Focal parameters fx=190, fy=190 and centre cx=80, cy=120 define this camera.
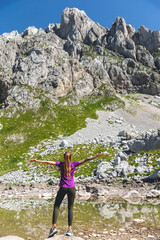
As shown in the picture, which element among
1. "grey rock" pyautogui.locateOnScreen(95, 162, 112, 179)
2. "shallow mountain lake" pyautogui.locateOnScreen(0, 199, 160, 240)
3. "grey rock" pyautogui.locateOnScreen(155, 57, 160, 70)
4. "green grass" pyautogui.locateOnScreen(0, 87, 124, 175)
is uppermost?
"grey rock" pyautogui.locateOnScreen(155, 57, 160, 70)

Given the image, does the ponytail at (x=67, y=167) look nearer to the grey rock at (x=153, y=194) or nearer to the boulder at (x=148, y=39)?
the grey rock at (x=153, y=194)

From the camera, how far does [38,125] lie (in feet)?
234

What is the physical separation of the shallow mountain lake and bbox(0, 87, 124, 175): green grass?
3178 cm

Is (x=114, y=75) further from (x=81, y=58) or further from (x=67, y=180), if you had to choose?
(x=67, y=180)

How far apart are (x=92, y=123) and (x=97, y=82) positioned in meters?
44.6

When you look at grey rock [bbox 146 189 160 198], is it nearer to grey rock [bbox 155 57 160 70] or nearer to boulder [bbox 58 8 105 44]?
grey rock [bbox 155 57 160 70]

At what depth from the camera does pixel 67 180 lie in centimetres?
901

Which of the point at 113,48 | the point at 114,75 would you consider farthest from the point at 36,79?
the point at 113,48

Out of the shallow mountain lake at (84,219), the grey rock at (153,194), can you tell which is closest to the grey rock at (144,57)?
the grey rock at (153,194)

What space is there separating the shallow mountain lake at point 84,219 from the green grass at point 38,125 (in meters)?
31.8

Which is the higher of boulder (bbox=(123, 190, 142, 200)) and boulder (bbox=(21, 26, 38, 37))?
boulder (bbox=(21, 26, 38, 37))

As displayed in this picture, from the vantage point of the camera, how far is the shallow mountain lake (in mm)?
10305

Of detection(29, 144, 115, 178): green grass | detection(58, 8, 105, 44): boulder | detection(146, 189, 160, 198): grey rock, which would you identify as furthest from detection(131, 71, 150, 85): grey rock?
detection(146, 189, 160, 198): grey rock

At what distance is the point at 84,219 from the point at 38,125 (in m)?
→ 61.0
